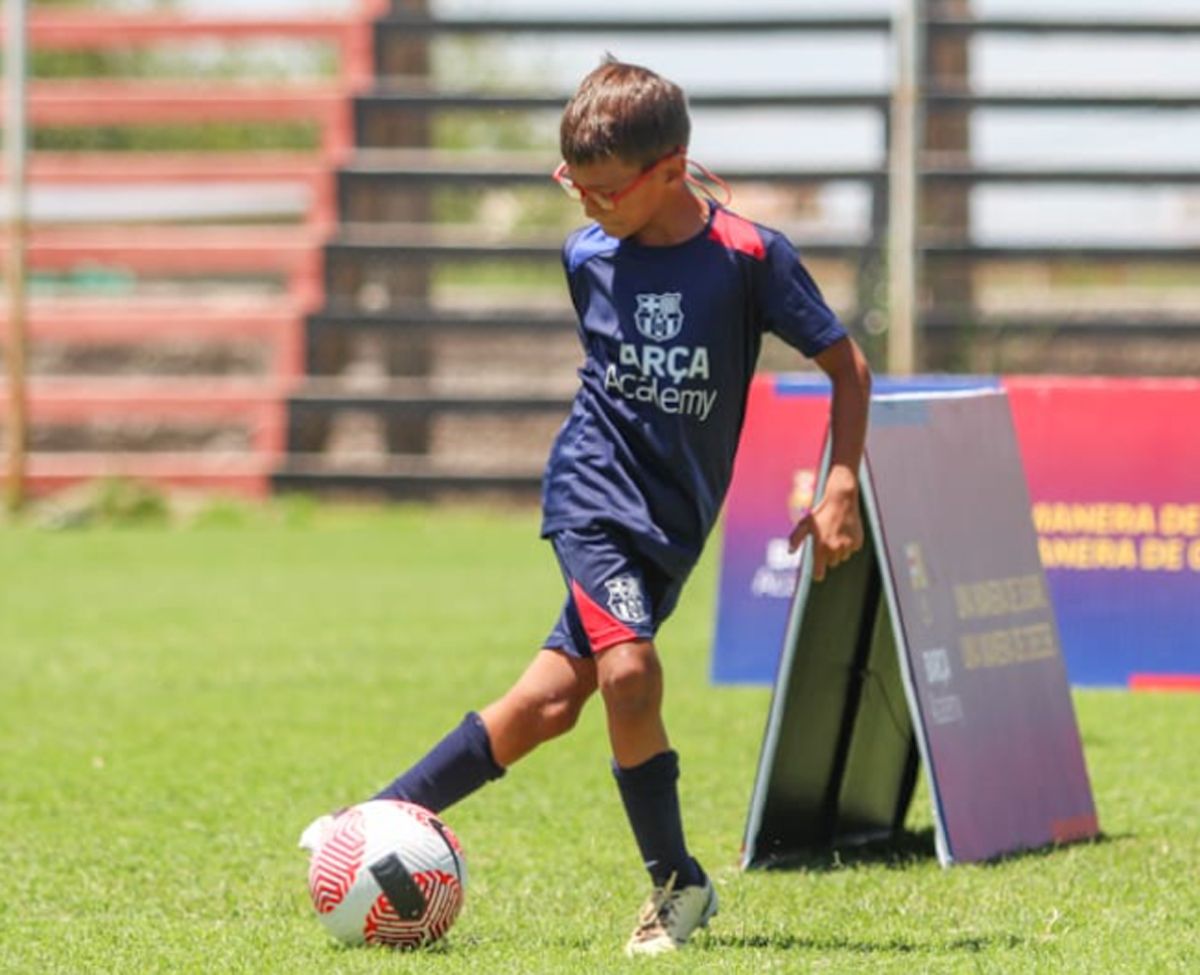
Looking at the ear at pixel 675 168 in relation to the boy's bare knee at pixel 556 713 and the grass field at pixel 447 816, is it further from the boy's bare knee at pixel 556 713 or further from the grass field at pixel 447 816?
the grass field at pixel 447 816

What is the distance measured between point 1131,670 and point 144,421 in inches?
443

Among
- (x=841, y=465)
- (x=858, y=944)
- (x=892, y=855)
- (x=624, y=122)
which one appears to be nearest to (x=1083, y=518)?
(x=892, y=855)

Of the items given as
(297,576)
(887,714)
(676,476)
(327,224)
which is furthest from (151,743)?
(327,224)

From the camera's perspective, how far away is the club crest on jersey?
4.92 meters

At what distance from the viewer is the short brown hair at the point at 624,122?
15.7 feet

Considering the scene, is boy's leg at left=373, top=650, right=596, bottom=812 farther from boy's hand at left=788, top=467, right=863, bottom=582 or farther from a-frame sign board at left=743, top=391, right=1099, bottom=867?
a-frame sign board at left=743, top=391, right=1099, bottom=867

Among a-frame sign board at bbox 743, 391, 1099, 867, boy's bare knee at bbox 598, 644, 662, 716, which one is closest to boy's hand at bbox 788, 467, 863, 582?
boy's bare knee at bbox 598, 644, 662, 716

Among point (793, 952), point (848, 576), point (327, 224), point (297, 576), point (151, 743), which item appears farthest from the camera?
point (327, 224)

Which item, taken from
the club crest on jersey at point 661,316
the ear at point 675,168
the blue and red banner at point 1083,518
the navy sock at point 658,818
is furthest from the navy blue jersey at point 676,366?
the blue and red banner at point 1083,518

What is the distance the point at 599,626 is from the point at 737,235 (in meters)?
0.78

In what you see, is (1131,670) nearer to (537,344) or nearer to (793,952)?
(793,952)

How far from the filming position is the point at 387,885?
483 centimetres

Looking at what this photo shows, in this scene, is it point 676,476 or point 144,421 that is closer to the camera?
point 676,476

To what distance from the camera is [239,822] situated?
6391mm
